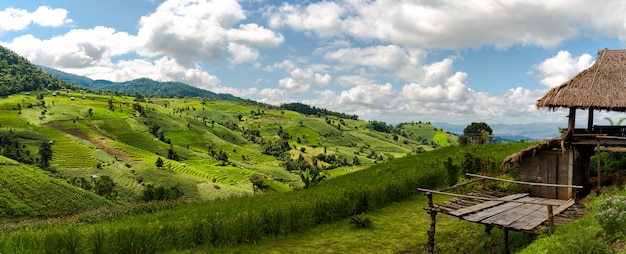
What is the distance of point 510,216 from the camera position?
11.0 m

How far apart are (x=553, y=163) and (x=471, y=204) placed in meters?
8.55

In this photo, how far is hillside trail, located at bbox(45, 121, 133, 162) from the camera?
133 metres

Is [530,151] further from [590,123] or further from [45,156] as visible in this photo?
[45,156]

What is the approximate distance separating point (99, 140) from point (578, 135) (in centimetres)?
15592

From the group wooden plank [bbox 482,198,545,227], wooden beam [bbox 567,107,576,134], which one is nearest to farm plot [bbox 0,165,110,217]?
wooden beam [bbox 567,107,576,134]

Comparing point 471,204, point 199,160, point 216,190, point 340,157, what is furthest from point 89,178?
point 471,204

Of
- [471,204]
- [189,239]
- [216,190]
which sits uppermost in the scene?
[471,204]

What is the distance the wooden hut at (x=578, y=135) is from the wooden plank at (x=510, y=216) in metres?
6.49

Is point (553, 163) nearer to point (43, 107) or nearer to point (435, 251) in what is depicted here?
point (435, 251)

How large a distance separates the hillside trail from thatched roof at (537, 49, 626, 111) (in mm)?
132258

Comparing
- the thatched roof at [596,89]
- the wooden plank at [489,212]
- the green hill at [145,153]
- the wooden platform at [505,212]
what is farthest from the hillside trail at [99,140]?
the wooden plank at [489,212]

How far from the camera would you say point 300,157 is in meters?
165

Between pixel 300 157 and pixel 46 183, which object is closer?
pixel 46 183

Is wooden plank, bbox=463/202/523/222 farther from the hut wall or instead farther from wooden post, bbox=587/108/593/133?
wooden post, bbox=587/108/593/133
